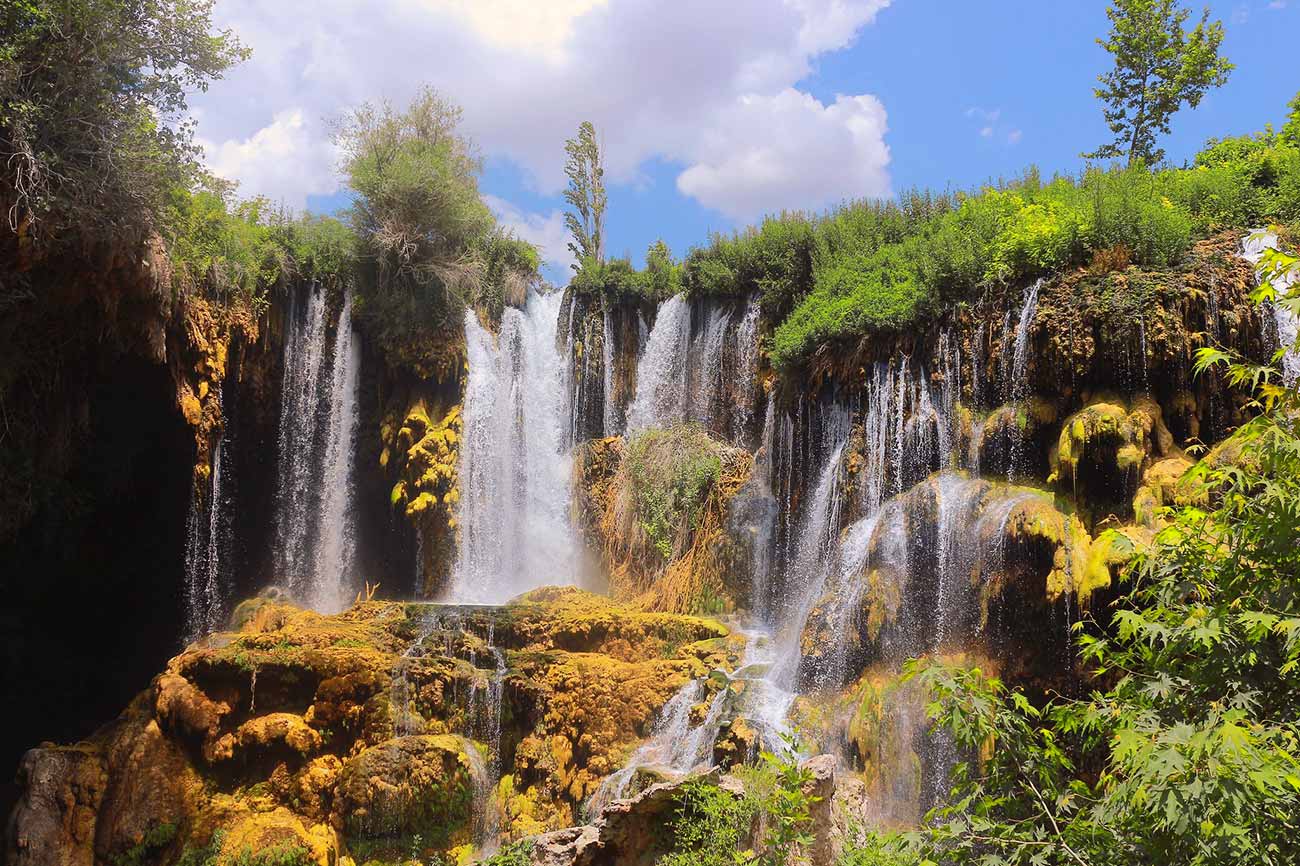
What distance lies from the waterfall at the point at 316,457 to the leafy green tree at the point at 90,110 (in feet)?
20.1

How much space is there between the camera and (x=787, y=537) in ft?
45.8

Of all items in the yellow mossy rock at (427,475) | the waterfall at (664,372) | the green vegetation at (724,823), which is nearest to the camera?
the green vegetation at (724,823)

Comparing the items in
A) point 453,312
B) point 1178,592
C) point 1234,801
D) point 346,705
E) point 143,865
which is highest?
point 453,312

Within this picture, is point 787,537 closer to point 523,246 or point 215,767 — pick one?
point 215,767

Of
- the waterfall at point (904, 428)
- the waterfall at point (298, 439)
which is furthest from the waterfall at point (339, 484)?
the waterfall at point (904, 428)

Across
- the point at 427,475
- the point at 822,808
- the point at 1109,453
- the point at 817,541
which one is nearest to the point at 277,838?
the point at 822,808

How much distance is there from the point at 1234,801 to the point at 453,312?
17.0 meters

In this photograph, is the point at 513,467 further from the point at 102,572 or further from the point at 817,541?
the point at 102,572

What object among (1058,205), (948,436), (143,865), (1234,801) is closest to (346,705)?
(143,865)

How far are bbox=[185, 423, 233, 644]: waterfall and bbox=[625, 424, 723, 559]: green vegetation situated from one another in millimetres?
7552

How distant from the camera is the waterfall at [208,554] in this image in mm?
15453

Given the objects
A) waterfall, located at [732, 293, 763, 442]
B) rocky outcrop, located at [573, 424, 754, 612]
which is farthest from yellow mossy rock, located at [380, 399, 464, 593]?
waterfall, located at [732, 293, 763, 442]

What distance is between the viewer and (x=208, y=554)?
1568 cm

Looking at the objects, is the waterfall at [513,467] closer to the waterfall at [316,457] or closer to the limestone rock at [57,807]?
the waterfall at [316,457]
